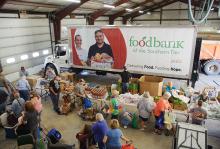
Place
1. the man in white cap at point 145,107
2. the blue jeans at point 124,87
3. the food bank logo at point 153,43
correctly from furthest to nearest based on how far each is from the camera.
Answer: the blue jeans at point 124,87, the food bank logo at point 153,43, the man in white cap at point 145,107

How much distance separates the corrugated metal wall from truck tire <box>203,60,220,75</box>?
11850 mm

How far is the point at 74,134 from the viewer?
285 inches

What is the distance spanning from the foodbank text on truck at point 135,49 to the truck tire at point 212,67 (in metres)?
5.00

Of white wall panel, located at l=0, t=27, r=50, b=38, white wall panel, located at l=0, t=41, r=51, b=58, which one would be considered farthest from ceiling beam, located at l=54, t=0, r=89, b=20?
white wall panel, located at l=0, t=41, r=51, b=58

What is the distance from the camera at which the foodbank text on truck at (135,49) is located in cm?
988

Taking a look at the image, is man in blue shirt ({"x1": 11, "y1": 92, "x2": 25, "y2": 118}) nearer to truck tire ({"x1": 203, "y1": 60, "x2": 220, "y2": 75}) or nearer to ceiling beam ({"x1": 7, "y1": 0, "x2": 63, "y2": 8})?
ceiling beam ({"x1": 7, "y1": 0, "x2": 63, "y2": 8})

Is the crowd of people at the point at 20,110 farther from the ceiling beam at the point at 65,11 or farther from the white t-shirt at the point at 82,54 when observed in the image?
the ceiling beam at the point at 65,11

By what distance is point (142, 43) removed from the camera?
10688 millimetres

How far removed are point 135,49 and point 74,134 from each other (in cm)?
572

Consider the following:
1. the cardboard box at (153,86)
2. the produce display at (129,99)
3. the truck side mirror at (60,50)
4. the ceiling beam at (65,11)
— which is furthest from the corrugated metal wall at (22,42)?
the cardboard box at (153,86)

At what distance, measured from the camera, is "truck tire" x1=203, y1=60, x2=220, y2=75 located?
14.2m

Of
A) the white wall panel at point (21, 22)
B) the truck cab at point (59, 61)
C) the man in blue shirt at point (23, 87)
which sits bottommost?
the man in blue shirt at point (23, 87)

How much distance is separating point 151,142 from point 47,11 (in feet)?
41.6

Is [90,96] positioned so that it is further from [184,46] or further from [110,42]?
[184,46]
